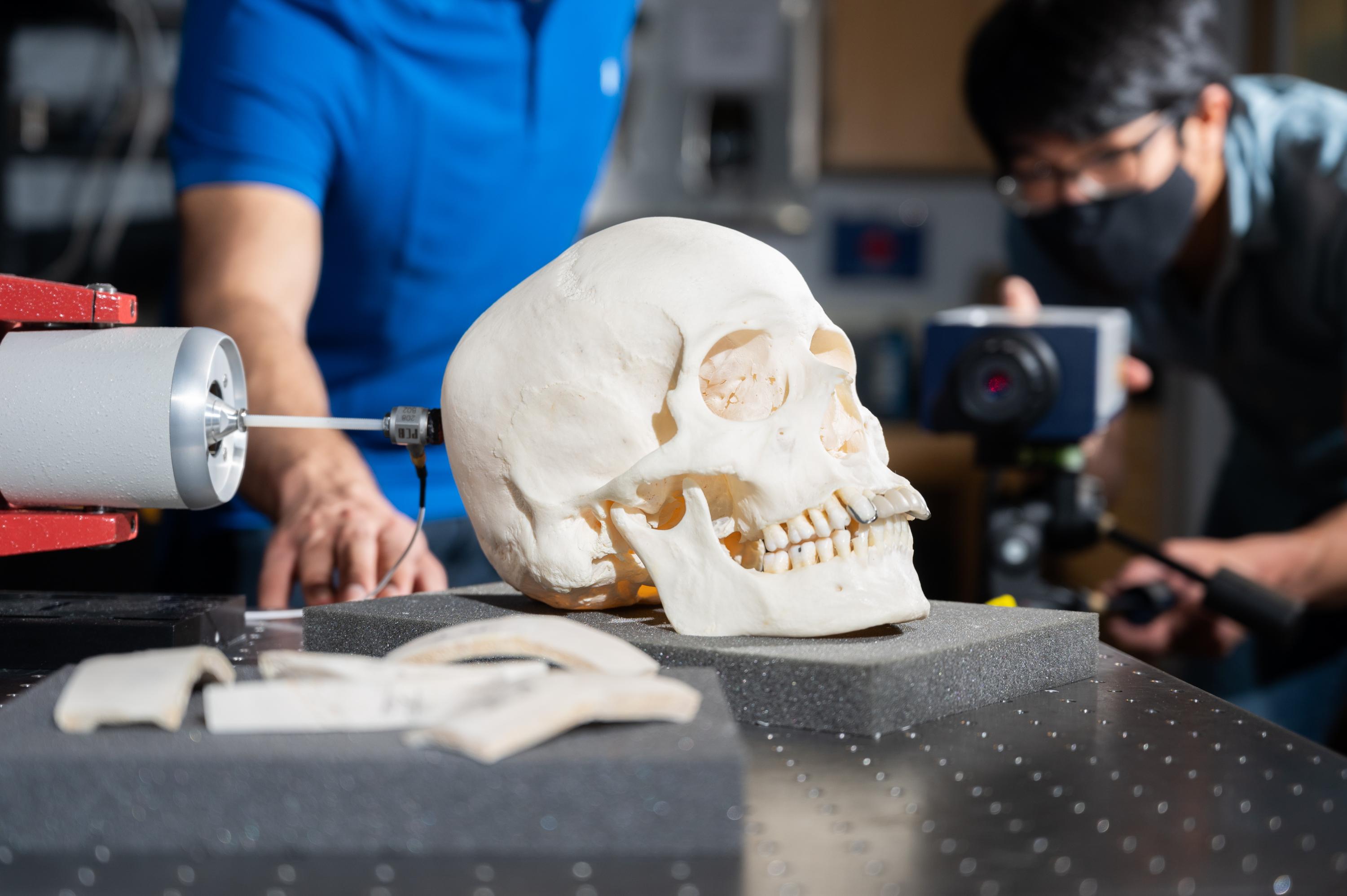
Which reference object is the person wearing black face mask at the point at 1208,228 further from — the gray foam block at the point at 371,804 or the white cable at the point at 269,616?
the gray foam block at the point at 371,804

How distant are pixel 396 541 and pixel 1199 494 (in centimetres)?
314

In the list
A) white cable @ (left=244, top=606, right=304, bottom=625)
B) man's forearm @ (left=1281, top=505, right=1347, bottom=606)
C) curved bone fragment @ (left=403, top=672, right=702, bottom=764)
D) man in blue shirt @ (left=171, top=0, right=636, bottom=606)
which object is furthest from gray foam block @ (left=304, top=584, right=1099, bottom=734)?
man's forearm @ (left=1281, top=505, right=1347, bottom=606)

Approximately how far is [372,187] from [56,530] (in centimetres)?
79

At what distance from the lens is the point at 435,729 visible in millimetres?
480

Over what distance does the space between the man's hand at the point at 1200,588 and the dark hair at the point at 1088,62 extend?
679 millimetres


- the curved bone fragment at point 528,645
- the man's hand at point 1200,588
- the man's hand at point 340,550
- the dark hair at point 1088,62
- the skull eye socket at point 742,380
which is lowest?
the man's hand at point 1200,588

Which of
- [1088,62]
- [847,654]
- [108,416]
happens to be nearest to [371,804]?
[847,654]

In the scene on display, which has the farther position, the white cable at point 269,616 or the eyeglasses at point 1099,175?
the eyeglasses at point 1099,175

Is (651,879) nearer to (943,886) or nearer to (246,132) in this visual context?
(943,886)

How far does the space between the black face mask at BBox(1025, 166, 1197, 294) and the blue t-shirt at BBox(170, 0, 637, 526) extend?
81 cm

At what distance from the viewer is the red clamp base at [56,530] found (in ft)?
2.48

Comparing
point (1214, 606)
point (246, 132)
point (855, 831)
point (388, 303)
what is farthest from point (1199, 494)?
point (855, 831)

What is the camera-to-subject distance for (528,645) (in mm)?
598

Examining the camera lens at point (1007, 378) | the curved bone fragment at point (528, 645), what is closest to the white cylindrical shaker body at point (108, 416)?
the curved bone fragment at point (528, 645)
